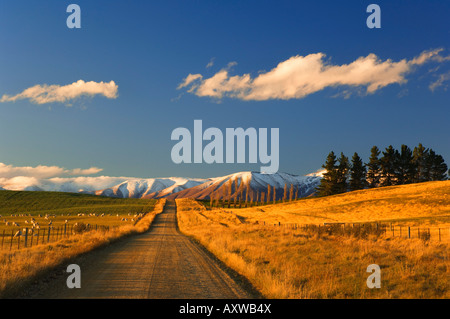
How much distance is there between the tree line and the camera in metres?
113

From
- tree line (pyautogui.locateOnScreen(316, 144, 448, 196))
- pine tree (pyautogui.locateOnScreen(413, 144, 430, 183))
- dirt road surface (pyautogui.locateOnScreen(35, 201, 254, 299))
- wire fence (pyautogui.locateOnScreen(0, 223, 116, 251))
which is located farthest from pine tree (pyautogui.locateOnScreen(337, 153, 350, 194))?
dirt road surface (pyautogui.locateOnScreen(35, 201, 254, 299))

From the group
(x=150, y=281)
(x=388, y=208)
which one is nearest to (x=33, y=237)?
(x=150, y=281)

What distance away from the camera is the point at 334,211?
74.6 metres

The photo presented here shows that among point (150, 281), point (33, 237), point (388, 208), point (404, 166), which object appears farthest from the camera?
point (404, 166)

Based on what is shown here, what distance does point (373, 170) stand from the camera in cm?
11519

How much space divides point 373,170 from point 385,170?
12.2 feet

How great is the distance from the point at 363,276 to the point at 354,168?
359 ft

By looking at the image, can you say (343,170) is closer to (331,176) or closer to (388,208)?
(331,176)

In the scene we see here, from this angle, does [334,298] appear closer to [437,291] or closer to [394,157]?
[437,291]

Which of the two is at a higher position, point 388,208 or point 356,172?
point 356,172

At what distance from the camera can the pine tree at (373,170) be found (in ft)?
374

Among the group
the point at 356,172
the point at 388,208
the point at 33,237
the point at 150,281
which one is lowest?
the point at 33,237

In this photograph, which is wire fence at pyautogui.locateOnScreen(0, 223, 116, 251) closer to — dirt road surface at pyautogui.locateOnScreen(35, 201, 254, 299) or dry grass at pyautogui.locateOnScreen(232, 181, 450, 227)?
dirt road surface at pyautogui.locateOnScreen(35, 201, 254, 299)

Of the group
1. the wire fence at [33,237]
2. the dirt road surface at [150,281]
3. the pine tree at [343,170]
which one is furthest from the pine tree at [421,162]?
the dirt road surface at [150,281]
